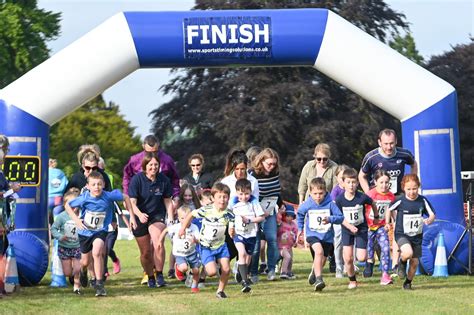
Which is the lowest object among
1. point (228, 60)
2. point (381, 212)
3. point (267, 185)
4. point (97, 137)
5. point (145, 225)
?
point (145, 225)

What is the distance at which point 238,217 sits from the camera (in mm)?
13312

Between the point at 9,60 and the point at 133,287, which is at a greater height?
the point at 9,60

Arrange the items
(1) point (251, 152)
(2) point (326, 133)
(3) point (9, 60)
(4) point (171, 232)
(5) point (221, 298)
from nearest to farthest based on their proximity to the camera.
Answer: (5) point (221, 298) < (4) point (171, 232) < (1) point (251, 152) < (2) point (326, 133) < (3) point (9, 60)

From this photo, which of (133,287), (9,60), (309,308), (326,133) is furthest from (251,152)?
(9,60)

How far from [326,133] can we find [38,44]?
13.6 metres

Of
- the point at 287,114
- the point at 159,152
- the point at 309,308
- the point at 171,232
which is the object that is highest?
the point at 287,114

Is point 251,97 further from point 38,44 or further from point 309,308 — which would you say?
point 309,308

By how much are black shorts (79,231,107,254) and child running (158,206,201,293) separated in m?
1.01

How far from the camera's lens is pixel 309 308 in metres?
11.4

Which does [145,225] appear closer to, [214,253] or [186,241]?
[186,241]

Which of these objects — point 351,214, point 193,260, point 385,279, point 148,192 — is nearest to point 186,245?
point 193,260

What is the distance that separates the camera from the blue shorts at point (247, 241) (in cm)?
1340

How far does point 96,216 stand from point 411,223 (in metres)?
3.58

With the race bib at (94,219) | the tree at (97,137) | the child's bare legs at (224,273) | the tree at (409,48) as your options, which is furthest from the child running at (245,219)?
the tree at (409,48)
